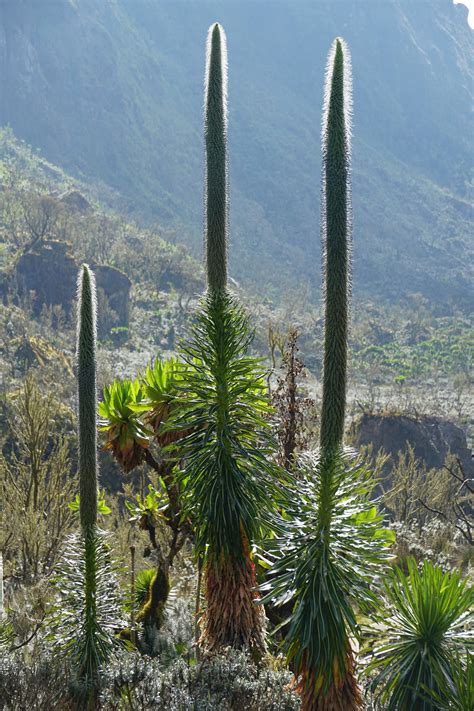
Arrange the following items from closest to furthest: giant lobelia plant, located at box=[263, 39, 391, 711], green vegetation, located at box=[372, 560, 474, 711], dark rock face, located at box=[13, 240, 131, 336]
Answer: green vegetation, located at box=[372, 560, 474, 711] < giant lobelia plant, located at box=[263, 39, 391, 711] < dark rock face, located at box=[13, 240, 131, 336]

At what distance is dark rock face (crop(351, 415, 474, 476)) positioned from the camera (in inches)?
1339

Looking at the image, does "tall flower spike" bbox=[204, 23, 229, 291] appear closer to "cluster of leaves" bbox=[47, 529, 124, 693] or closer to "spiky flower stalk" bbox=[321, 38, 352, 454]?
"spiky flower stalk" bbox=[321, 38, 352, 454]

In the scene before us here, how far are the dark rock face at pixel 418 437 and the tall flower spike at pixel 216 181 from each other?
2522cm

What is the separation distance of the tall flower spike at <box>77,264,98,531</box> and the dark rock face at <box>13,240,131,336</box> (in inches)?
2306

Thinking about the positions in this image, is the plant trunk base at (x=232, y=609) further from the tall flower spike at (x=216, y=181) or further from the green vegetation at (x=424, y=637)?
the tall flower spike at (x=216, y=181)

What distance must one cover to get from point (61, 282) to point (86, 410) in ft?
208

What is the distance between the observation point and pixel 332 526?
6473mm

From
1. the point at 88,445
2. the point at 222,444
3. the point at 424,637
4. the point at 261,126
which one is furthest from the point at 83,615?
the point at 261,126

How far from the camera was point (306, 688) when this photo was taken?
6.72 m

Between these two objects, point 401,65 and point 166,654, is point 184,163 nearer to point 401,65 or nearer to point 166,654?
point 401,65

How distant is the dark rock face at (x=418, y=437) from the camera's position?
34.0 metres

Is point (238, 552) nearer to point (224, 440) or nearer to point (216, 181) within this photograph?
point (224, 440)

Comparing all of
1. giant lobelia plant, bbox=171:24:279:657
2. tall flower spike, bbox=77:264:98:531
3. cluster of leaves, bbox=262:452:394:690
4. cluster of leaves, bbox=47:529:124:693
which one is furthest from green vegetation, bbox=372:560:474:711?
tall flower spike, bbox=77:264:98:531

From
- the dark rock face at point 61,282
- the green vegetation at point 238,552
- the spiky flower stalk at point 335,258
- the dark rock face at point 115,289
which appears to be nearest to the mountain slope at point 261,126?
the dark rock face at point 115,289
